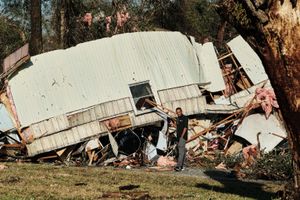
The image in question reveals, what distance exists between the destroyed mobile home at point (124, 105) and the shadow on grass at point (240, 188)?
558 cm

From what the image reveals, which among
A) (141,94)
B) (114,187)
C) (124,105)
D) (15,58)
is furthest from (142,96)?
(114,187)

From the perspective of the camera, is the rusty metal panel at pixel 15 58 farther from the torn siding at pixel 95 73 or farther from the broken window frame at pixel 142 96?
the broken window frame at pixel 142 96

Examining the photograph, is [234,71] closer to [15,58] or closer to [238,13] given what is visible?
[15,58]

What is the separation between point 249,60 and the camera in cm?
2461

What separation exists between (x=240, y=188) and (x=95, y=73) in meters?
10.7

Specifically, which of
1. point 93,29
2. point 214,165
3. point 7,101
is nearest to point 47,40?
point 93,29

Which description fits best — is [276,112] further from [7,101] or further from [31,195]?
[31,195]

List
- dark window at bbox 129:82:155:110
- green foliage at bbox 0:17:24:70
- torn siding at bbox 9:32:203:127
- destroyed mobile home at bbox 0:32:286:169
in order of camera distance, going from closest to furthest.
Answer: destroyed mobile home at bbox 0:32:286:169
torn siding at bbox 9:32:203:127
dark window at bbox 129:82:155:110
green foliage at bbox 0:17:24:70

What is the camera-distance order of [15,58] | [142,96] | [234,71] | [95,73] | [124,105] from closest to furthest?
[124,105], [95,73], [142,96], [15,58], [234,71]

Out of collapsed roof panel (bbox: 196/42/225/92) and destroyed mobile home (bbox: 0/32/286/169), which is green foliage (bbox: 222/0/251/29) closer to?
destroyed mobile home (bbox: 0/32/286/169)

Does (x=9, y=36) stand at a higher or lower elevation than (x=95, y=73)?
higher

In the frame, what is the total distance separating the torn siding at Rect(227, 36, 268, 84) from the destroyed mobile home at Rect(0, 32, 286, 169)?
0.06m

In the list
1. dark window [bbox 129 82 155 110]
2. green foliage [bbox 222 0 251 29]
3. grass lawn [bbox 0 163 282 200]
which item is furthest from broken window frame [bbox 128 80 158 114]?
green foliage [bbox 222 0 251 29]

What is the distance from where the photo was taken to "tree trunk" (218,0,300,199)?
27.7ft
